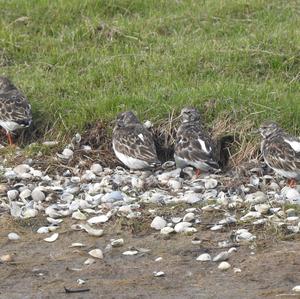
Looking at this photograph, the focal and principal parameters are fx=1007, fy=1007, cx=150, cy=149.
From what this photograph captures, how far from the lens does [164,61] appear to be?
1409 cm

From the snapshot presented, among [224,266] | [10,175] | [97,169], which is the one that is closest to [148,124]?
[97,169]

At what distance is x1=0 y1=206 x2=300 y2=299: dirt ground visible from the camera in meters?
9.10

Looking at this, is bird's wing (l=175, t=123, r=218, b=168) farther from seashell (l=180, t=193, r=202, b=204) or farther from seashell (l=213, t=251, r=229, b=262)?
seashell (l=213, t=251, r=229, b=262)

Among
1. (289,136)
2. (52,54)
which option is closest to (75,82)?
(52,54)

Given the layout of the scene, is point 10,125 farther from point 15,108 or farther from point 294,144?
point 294,144

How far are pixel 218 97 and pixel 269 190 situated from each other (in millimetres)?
1917

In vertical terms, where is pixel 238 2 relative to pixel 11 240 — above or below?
above

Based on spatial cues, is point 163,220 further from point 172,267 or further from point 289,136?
point 289,136

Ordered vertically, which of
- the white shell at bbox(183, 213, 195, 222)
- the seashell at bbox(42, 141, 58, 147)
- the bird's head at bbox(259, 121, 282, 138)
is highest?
the bird's head at bbox(259, 121, 282, 138)

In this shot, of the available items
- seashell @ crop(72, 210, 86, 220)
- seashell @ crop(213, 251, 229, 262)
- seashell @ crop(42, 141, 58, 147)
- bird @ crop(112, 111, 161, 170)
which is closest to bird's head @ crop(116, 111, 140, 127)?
bird @ crop(112, 111, 161, 170)

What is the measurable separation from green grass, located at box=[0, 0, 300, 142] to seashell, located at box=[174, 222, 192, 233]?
8.32 feet

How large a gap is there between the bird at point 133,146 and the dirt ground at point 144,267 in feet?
5.04

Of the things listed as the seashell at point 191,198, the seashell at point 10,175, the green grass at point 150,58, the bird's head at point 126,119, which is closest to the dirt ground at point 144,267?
the seashell at point 191,198

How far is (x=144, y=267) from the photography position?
961 cm
